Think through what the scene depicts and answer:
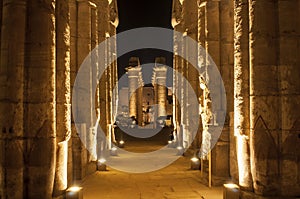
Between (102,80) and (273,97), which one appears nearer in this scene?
(273,97)

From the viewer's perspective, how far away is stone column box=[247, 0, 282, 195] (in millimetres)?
5586

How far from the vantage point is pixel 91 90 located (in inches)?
404

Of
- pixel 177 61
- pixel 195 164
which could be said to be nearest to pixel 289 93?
pixel 195 164

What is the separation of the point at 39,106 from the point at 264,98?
390cm

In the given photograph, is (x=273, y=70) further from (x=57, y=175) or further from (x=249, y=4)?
(x=57, y=175)

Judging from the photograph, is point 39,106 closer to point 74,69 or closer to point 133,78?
point 74,69

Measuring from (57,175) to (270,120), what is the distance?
3946 millimetres

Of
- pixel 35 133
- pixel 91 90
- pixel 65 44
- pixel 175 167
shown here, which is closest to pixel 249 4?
pixel 65 44

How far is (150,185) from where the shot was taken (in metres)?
8.70

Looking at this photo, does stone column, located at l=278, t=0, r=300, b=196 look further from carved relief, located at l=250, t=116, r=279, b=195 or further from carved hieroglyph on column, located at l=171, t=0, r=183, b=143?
carved hieroglyph on column, located at l=171, t=0, r=183, b=143

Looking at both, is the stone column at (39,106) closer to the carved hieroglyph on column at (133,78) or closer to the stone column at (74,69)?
the stone column at (74,69)

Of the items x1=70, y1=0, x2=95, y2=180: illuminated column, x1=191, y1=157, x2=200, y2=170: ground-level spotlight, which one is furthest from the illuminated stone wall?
x1=70, y1=0, x2=95, y2=180: illuminated column

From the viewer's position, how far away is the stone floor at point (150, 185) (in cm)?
765

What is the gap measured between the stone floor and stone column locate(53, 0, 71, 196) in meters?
1.71
